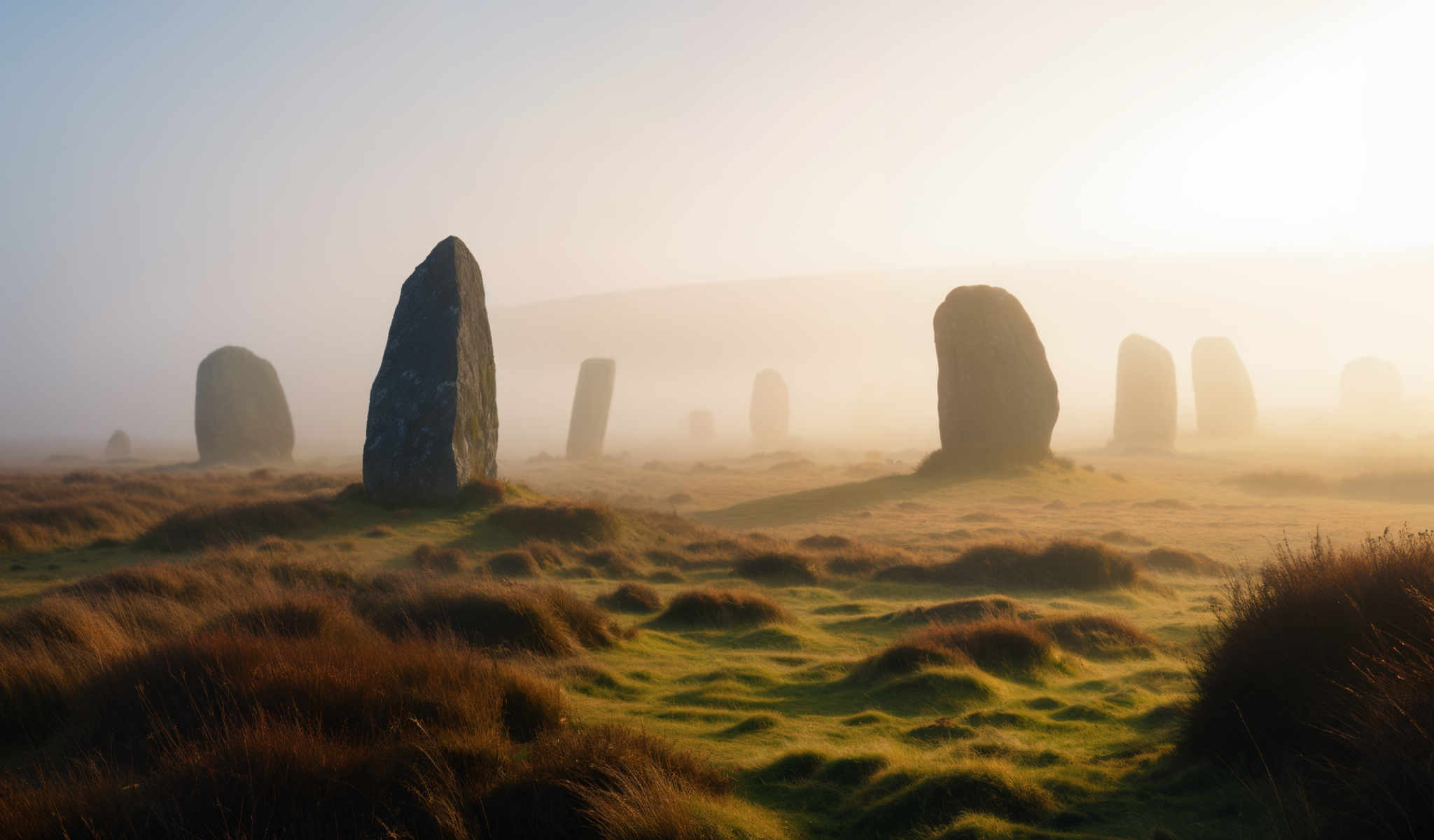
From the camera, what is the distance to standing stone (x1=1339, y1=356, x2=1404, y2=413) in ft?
240

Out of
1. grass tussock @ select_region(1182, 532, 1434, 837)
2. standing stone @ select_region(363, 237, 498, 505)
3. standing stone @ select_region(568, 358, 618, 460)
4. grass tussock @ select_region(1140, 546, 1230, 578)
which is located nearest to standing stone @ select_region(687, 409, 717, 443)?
standing stone @ select_region(568, 358, 618, 460)

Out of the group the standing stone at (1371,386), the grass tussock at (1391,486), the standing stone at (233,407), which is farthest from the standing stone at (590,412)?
the standing stone at (1371,386)

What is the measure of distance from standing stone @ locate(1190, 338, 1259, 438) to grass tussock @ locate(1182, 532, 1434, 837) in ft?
183

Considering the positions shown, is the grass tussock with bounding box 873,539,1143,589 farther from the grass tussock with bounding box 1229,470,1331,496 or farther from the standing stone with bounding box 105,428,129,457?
the standing stone with bounding box 105,428,129,457

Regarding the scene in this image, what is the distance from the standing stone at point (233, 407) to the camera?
1823 inches

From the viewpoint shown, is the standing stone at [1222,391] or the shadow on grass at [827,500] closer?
the shadow on grass at [827,500]

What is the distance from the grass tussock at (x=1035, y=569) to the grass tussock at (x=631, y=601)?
16.2ft

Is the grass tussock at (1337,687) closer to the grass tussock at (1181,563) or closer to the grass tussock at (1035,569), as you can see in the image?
the grass tussock at (1035,569)

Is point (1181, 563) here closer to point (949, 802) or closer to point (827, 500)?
point (827, 500)

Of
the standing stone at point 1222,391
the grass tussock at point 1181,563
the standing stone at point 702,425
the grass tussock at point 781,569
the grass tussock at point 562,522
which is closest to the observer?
the grass tussock at point 781,569

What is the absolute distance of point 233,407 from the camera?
46719 millimetres

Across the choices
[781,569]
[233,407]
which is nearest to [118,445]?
[233,407]

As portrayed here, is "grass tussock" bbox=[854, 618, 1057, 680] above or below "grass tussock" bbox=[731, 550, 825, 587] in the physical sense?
above

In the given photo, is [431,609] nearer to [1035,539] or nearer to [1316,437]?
[1035,539]
